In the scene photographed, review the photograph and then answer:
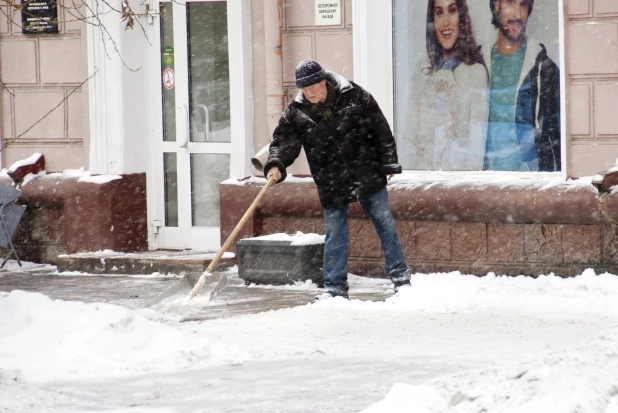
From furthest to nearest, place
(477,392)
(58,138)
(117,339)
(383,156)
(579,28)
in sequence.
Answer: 1. (58,138)
2. (579,28)
3. (383,156)
4. (117,339)
5. (477,392)

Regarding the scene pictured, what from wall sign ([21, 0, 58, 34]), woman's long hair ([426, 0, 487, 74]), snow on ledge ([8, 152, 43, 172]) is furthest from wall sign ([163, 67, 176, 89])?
woman's long hair ([426, 0, 487, 74])

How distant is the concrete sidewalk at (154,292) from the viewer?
28.3 feet

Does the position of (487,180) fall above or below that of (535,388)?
above

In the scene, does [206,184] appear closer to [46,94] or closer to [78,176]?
[78,176]

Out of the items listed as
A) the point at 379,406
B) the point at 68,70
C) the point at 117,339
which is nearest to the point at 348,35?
the point at 68,70

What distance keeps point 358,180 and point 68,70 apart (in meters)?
3.99

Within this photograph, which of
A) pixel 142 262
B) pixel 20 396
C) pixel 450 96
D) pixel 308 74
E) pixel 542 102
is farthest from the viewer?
pixel 142 262

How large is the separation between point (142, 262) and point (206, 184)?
1043mm

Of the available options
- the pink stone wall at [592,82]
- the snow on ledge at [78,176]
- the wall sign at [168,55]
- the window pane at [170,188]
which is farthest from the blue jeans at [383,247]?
the wall sign at [168,55]

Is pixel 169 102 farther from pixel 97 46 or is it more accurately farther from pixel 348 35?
pixel 348 35

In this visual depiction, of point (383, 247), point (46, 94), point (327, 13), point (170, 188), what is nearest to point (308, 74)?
point (383, 247)

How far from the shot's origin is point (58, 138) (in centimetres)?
1171

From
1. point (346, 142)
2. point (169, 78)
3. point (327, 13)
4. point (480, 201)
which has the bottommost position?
point (480, 201)

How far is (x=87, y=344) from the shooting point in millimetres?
6652
